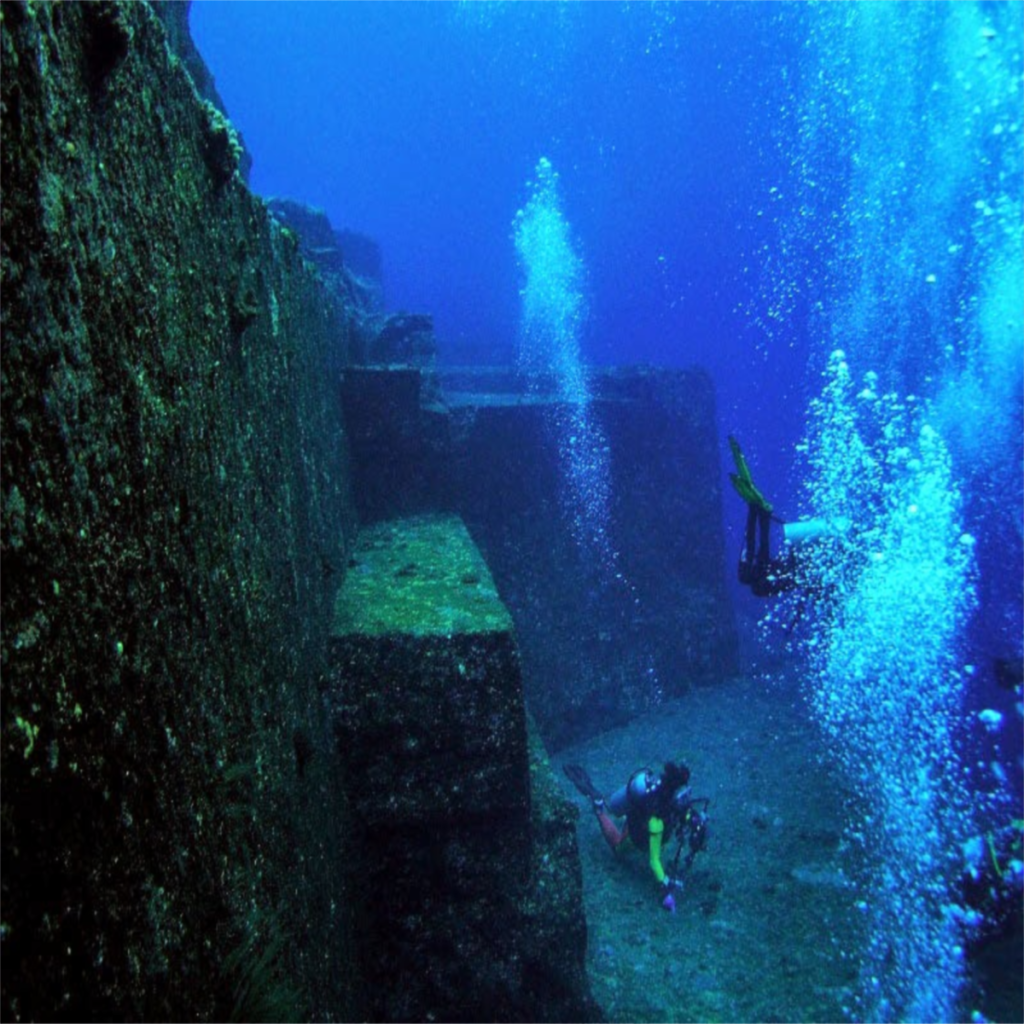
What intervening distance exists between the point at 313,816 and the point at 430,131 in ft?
424

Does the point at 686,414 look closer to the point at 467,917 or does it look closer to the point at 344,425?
the point at 344,425

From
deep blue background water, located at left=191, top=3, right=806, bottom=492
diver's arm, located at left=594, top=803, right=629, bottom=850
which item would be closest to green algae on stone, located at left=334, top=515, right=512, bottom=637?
diver's arm, located at left=594, top=803, right=629, bottom=850

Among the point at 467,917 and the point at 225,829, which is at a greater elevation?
the point at 225,829

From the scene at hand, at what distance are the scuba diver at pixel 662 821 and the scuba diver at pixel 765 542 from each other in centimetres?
213

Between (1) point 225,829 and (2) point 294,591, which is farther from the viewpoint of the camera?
(2) point 294,591

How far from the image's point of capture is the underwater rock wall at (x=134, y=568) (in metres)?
1.04

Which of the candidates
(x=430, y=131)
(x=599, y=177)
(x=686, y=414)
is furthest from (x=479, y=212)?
(x=686, y=414)

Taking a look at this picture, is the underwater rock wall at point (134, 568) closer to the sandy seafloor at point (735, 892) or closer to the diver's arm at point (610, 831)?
the sandy seafloor at point (735, 892)

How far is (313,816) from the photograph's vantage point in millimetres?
3039

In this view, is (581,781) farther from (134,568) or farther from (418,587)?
(134,568)

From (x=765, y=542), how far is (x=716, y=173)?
9463cm

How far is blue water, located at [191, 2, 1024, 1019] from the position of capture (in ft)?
37.3

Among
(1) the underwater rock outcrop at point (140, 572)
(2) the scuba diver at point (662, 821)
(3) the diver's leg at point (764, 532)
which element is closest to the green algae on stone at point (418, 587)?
(1) the underwater rock outcrop at point (140, 572)

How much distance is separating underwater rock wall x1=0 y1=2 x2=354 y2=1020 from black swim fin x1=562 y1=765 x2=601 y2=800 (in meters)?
5.74
